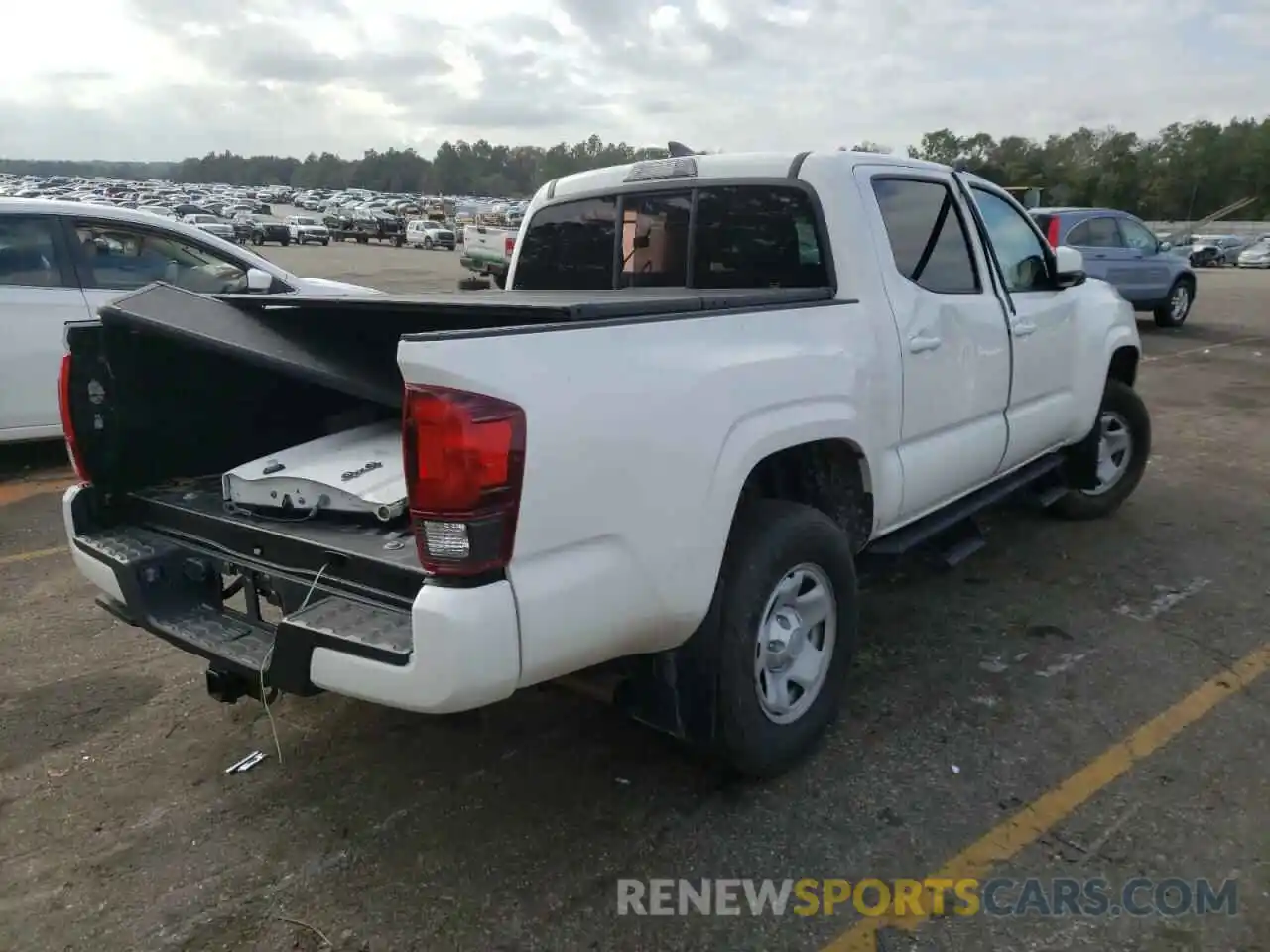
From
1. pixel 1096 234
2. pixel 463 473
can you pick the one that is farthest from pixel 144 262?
pixel 1096 234

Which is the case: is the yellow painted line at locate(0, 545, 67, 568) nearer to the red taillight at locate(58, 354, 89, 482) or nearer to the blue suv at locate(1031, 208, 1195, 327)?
the red taillight at locate(58, 354, 89, 482)

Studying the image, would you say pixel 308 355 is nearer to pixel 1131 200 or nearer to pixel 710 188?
pixel 710 188

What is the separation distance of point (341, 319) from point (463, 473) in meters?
1.24

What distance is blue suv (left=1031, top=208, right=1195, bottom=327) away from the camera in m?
14.1

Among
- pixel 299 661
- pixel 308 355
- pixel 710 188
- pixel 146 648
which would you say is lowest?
pixel 146 648

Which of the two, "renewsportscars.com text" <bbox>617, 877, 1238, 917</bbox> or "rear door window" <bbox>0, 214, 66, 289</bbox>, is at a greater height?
"rear door window" <bbox>0, 214, 66, 289</bbox>

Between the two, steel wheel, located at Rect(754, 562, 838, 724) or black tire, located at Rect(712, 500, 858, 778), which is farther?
steel wheel, located at Rect(754, 562, 838, 724)

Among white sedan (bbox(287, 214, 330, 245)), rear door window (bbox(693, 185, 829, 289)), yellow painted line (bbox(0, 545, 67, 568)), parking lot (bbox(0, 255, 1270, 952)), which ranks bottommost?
white sedan (bbox(287, 214, 330, 245))

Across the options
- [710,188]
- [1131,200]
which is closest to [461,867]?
[710,188]

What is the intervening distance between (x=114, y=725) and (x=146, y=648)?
67cm

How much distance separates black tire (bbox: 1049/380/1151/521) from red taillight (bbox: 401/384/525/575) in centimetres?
438

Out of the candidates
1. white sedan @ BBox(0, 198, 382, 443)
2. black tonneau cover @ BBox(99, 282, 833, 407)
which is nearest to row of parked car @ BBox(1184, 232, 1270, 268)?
white sedan @ BBox(0, 198, 382, 443)

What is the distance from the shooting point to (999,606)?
4586mm

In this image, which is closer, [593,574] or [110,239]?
[593,574]
